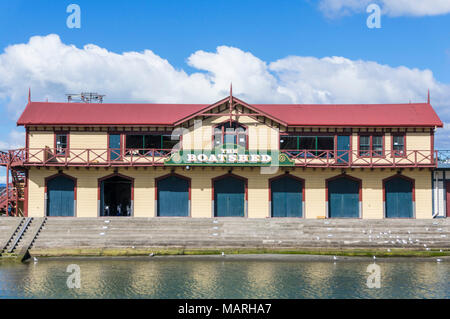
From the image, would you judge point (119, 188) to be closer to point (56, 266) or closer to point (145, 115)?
point (145, 115)

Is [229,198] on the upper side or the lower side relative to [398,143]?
lower

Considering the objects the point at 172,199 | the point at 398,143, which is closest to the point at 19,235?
the point at 172,199

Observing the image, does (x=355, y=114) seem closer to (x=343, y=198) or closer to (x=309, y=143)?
(x=309, y=143)

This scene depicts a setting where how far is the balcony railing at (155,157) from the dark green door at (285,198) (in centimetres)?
162

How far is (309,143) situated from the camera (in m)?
34.1

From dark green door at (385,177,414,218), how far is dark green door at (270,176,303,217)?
19.0 ft

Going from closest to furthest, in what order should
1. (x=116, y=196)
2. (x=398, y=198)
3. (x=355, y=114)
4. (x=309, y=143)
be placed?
(x=398, y=198) < (x=309, y=143) < (x=355, y=114) < (x=116, y=196)

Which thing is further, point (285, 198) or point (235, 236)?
point (285, 198)

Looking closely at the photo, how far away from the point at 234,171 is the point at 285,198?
379 centimetres

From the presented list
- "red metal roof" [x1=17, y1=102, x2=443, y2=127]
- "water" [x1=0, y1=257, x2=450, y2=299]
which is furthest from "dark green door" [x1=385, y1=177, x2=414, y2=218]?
"water" [x1=0, y1=257, x2=450, y2=299]

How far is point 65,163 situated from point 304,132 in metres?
15.6

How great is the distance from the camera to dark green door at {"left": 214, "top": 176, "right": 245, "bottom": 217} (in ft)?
110
